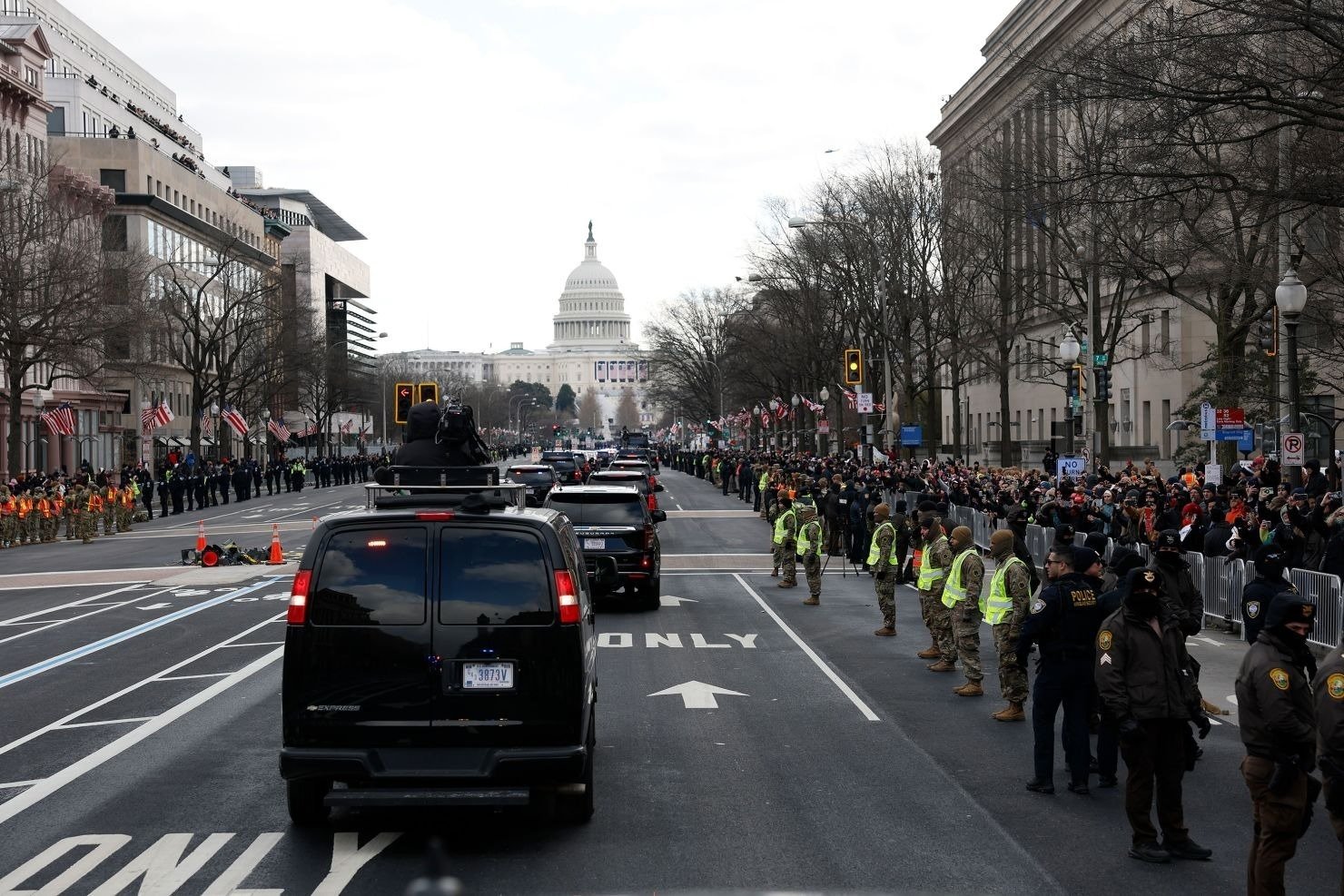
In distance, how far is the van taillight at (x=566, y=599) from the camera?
28.2 ft

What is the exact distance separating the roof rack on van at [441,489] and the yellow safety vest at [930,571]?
567 centimetres

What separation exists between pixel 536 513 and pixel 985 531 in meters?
21.4

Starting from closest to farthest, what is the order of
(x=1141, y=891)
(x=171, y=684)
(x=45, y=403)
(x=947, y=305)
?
(x=1141, y=891) < (x=171, y=684) < (x=947, y=305) < (x=45, y=403)

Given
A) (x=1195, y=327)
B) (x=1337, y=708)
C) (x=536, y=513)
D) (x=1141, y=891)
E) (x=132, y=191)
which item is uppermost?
(x=132, y=191)

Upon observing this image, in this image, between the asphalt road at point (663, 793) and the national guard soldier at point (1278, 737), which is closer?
the national guard soldier at point (1278, 737)

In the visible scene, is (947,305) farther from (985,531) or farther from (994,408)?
(994,408)

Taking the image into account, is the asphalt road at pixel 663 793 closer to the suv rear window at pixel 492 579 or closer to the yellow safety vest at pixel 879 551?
the yellow safety vest at pixel 879 551

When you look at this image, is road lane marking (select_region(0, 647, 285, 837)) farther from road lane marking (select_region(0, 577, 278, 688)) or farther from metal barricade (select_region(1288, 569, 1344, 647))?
metal barricade (select_region(1288, 569, 1344, 647))

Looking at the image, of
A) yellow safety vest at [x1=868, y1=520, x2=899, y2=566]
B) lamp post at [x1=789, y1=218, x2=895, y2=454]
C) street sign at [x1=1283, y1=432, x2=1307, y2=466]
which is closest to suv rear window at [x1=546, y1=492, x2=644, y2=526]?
yellow safety vest at [x1=868, y1=520, x2=899, y2=566]

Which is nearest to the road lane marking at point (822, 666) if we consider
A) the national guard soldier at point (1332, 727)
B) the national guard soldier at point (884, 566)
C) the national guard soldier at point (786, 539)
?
the national guard soldier at point (884, 566)

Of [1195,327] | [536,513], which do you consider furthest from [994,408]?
[536,513]

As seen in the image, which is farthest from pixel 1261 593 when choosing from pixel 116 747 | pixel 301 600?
pixel 116 747

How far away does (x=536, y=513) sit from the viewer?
9.02m

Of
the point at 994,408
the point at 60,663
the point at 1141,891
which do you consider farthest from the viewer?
the point at 994,408
